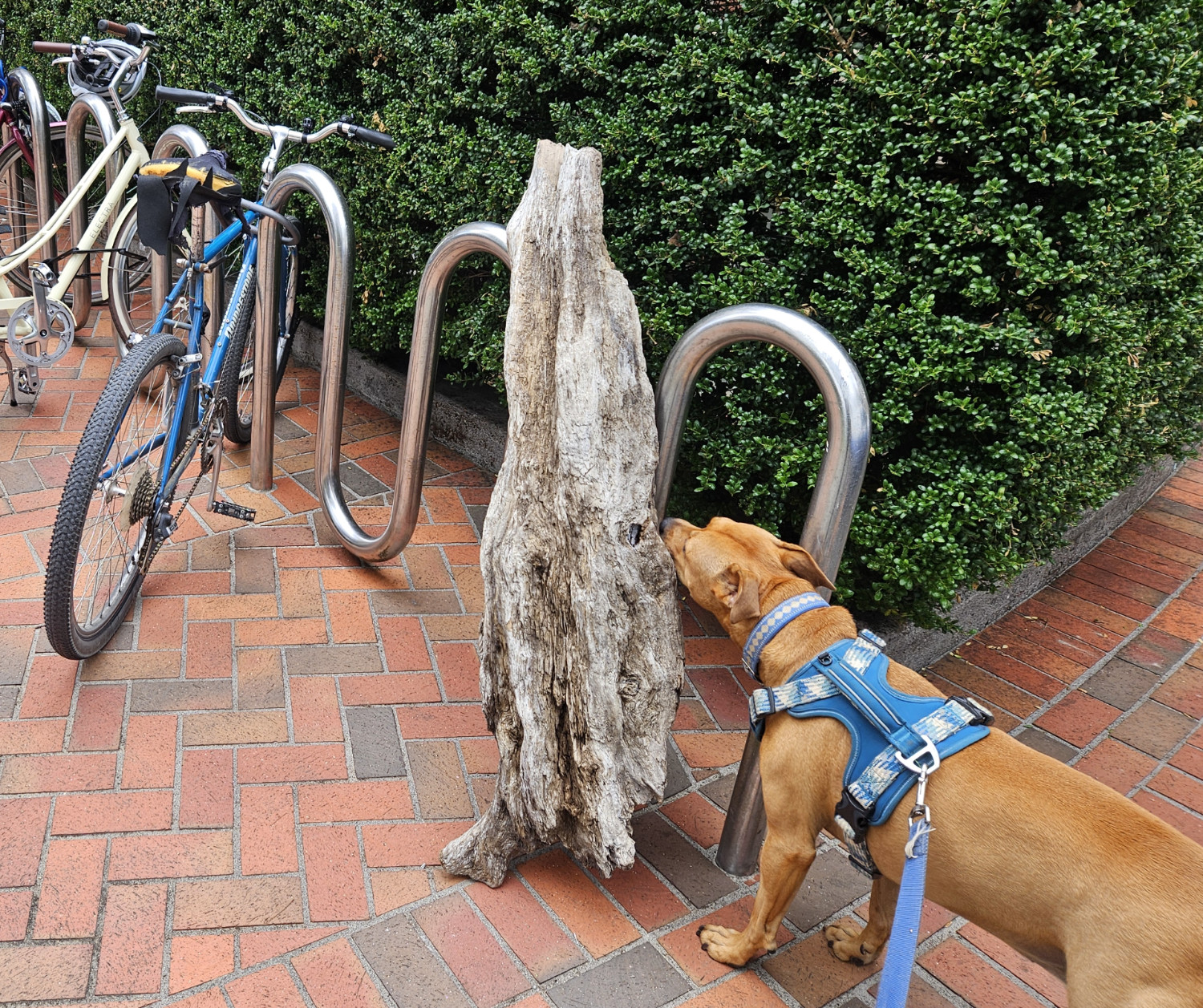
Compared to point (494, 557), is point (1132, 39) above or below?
above

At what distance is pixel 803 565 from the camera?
245 cm

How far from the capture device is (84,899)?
238cm

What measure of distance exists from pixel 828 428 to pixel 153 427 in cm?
231

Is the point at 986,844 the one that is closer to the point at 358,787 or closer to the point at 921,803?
the point at 921,803

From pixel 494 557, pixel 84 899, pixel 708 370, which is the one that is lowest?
pixel 84 899

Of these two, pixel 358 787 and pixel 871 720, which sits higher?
pixel 871 720

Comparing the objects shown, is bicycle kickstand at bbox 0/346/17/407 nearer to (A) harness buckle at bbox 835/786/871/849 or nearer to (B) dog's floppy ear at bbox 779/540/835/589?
(B) dog's floppy ear at bbox 779/540/835/589

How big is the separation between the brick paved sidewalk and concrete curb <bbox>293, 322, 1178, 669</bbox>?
13cm

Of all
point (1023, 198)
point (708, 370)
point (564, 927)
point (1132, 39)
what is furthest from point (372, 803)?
point (1132, 39)

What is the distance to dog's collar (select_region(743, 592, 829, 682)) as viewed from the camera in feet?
7.71

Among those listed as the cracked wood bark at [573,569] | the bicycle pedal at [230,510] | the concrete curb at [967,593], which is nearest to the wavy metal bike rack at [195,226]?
the concrete curb at [967,593]

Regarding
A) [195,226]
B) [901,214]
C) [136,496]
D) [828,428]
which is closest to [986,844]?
[828,428]

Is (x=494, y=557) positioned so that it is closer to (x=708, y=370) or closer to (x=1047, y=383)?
(x=708, y=370)

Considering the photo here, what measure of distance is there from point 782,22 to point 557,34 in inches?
38.1
